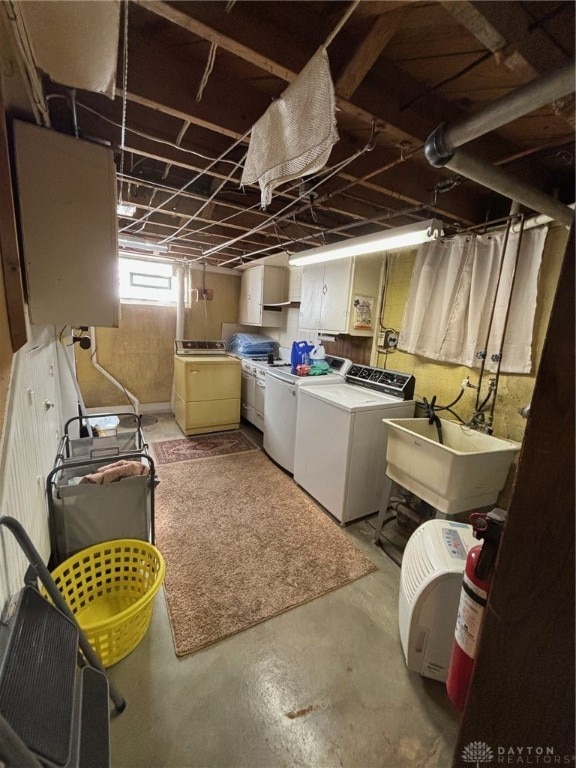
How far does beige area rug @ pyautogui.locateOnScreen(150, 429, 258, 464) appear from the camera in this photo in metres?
3.36

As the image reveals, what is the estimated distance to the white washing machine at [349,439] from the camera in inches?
88.1

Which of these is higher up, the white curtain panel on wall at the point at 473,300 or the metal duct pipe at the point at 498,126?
the metal duct pipe at the point at 498,126

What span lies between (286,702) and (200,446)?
2669 mm

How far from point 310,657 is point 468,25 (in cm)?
230

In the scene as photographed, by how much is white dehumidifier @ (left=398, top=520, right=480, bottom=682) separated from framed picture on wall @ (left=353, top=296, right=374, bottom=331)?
6.09 feet

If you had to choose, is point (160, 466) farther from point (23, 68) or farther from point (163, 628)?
point (23, 68)

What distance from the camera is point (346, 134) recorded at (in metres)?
1.49

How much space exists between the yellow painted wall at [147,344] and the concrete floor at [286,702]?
11.6ft

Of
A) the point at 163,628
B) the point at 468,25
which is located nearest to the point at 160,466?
the point at 163,628

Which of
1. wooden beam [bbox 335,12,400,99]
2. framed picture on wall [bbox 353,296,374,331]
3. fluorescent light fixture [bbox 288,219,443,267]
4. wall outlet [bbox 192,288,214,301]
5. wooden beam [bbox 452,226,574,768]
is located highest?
wooden beam [bbox 335,12,400,99]

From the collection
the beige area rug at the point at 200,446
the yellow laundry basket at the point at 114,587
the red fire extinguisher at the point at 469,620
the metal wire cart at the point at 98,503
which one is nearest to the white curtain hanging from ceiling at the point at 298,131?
the red fire extinguisher at the point at 469,620

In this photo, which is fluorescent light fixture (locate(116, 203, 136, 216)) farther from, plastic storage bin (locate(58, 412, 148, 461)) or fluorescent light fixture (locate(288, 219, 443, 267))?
plastic storage bin (locate(58, 412, 148, 461))

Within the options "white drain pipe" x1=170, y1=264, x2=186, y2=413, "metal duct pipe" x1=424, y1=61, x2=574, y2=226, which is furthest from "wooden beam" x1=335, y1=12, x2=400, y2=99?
A: "white drain pipe" x1=170, y1=264, x2=186, y2=413

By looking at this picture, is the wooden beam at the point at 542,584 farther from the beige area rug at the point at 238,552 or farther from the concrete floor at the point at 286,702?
the beige area rug at the point at 238,552
